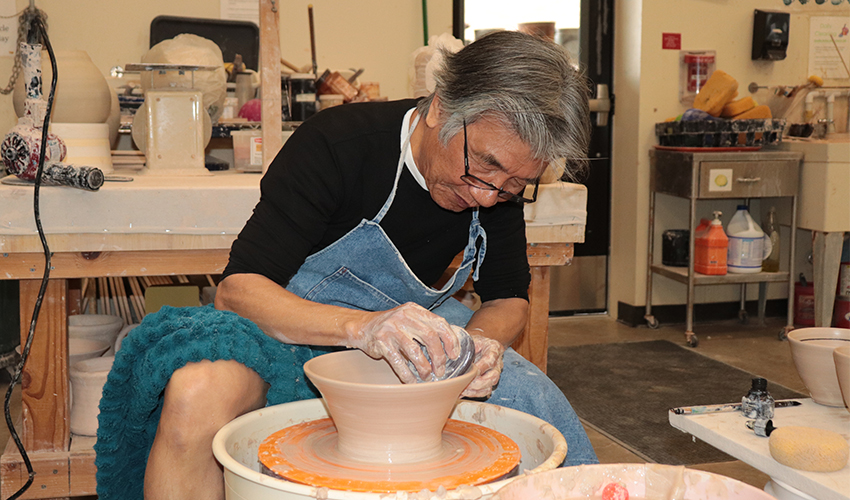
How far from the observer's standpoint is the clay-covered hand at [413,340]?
1128 millimetres

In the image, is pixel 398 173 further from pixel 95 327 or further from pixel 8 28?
pixel 8 28

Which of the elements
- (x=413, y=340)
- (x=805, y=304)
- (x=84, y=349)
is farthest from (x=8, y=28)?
(x=805, y=304)

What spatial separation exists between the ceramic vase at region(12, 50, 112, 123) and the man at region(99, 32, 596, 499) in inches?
39.6

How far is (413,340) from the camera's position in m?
1.13

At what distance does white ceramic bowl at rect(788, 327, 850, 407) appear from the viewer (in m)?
1.47

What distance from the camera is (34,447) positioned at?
1917 millimetres

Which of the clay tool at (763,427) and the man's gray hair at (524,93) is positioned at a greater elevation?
the man's gray hair at (524,93)

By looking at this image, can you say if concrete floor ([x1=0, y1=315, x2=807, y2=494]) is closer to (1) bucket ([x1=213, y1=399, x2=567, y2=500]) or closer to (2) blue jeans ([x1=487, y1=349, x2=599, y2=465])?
(2) blue jeans ([x1=487, y1=349, x2=599, y2=465])

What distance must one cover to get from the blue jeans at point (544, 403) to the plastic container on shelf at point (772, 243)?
9.93ft

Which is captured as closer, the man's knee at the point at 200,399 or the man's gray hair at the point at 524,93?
the man's knee at the point at 200,399

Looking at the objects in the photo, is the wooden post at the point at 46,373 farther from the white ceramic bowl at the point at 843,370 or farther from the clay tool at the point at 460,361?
the white ceramic bowl at the point at 843,370

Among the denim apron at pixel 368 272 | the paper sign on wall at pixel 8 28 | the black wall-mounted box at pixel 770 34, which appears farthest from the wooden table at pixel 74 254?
the black wall-mounted box at pixel 770 34

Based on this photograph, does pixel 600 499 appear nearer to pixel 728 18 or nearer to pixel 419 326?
pixel 419 326

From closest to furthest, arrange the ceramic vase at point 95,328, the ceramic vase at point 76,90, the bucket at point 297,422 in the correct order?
the bucket at point 297,422 < the ceramic vase at point 76,90 < the ceramic vase at point 95,328
